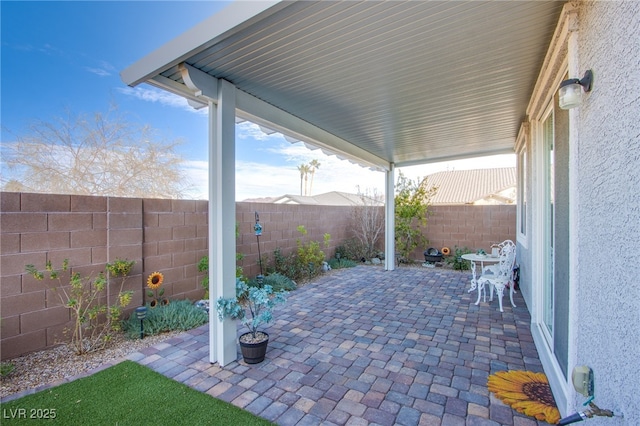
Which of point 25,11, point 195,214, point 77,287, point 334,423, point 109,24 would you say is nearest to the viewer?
point 334,423

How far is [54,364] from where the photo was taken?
10.1ft

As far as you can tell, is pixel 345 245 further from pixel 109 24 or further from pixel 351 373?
pixel 109 24

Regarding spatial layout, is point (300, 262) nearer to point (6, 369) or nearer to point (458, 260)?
point (458, 260)

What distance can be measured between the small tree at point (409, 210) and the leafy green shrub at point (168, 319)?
6.48 m

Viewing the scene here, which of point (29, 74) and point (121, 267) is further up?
point (29, 74)

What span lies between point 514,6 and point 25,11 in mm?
9174

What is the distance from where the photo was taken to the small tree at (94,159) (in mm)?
6219

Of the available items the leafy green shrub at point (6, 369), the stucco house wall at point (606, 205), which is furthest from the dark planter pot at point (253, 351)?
the stucco house wall at point (606, 205)

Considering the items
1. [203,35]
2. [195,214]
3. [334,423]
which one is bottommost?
[334,423]

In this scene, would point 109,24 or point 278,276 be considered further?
point 109,24

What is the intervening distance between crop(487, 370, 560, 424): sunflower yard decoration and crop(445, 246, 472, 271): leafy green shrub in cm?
558

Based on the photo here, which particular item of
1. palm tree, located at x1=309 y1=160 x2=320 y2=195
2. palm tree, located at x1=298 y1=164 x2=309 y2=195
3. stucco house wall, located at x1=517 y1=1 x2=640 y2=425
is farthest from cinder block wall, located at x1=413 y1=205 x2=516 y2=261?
palm tree, located at x1=298 y1=164 x2=309 y2=195

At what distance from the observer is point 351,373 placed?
118 inches

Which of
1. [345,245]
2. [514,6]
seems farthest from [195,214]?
[345,245]
